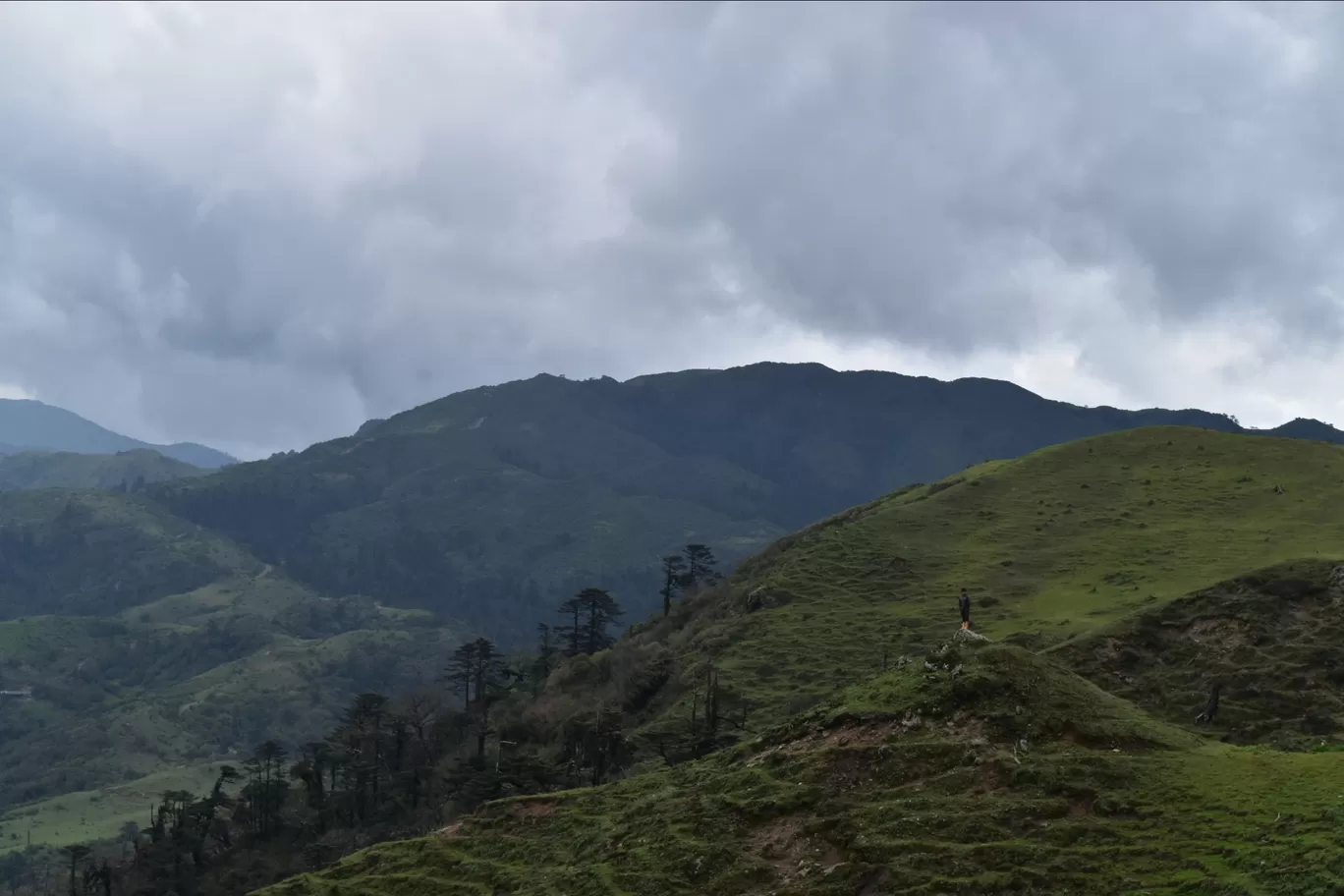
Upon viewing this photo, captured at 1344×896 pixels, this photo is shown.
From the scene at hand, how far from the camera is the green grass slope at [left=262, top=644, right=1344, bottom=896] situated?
95.9 feet

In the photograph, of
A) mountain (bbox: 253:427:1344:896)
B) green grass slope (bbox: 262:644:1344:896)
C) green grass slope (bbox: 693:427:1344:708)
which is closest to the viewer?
green grass slope (bbox: 262:644:1344:896)

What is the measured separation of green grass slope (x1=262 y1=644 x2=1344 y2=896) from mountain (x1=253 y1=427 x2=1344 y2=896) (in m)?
0.10

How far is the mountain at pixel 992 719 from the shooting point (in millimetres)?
30781

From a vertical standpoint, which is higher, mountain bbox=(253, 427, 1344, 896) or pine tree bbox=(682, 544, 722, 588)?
pine tree bbox=(682, 544, 722, 588)

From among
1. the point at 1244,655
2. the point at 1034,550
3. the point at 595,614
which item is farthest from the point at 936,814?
the point at 595,614

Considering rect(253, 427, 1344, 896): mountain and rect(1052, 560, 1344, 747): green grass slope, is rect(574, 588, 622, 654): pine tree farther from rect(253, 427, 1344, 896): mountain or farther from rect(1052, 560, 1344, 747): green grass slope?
rect(1052, 560, 1344, 747): green grass slope

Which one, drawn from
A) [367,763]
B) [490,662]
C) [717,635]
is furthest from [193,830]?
[717,635]

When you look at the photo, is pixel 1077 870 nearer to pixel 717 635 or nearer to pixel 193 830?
pixel 717 635

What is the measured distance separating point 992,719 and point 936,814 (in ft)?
15.8

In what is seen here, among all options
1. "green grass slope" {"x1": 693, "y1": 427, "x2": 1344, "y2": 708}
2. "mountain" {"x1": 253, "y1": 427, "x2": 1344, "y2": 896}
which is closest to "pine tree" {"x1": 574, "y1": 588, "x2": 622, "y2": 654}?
"green grass slope" {"x1": 693, "y1": 427, "x2": 1344, "y2": 708}

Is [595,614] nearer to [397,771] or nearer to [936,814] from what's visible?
[397,771]

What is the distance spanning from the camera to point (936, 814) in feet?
107

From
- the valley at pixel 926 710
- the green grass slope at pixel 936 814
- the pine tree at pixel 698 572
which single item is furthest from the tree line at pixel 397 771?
the green grass slope at pixel 936 814

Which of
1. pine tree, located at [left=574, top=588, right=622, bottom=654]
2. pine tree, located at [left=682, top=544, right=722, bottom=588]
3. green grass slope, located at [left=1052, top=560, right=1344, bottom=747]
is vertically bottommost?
green grass slope, located at [left=1052, top=560, right=1344, bottom=747]
